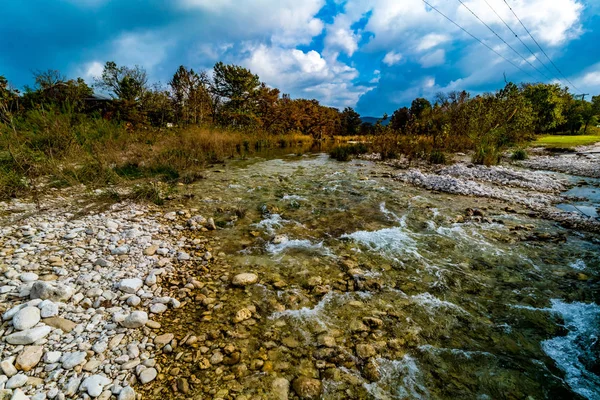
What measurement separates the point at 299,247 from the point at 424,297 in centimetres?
185

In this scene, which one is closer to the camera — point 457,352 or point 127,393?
point 127,393

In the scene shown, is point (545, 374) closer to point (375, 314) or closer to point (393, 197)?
point (375, 314)

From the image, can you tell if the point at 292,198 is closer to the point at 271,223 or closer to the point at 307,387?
the point at 271,223

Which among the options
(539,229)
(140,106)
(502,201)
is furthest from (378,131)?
(140,106)

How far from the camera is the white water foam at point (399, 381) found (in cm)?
184

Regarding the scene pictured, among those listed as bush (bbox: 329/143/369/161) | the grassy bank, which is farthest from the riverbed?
bush (bbox: 329/143/369/161)

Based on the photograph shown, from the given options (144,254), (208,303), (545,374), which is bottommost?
(545,374)

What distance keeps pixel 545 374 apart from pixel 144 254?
169 inches

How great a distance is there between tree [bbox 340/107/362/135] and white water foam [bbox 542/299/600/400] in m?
47.5

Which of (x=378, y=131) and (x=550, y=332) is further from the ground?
(x=378, y=131)

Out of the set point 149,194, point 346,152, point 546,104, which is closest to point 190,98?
point 346,152

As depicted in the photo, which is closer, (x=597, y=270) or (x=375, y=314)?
(x=375, y=314)

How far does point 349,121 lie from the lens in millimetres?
50719

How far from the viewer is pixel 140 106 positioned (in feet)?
73.7
